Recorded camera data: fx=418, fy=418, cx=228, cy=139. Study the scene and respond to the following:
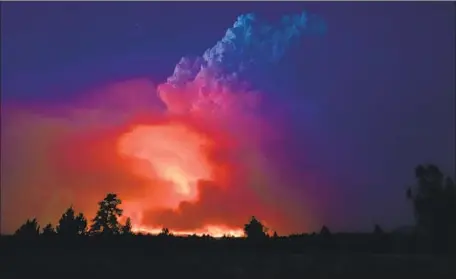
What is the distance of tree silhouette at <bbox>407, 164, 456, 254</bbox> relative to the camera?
5769 cm

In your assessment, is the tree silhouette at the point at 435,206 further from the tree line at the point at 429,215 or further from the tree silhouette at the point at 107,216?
the tree silhouette at the point at 107,216

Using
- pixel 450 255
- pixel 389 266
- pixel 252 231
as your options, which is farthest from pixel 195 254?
pixel 252 231

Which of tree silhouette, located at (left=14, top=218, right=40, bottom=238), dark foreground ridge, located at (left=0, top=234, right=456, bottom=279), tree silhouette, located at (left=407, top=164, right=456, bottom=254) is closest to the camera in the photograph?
→ dark foreground ridge, located at (left=0, top=234, right=456, bottom=279)

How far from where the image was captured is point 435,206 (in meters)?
62.0

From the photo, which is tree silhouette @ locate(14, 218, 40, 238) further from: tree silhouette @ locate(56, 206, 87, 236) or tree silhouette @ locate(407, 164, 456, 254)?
tree silhouette @ locate(407, 164, 456, 254)

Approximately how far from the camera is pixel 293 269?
4181cm

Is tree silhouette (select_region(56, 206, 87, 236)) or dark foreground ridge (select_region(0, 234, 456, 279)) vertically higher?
tree silhouette (select_region(56, 206, 87, 236))

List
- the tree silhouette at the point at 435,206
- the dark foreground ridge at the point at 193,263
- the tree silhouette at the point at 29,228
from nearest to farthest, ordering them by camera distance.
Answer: the dark foreground ridge at the point at 193,263 → the tree silhouette at the point at 435,206 → the tree silhouette at the point at 29,228

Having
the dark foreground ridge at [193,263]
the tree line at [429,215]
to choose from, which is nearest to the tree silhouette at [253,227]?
the tree line at [429,215]

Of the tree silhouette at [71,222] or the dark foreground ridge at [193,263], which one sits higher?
the tree silhouette at [71,222]

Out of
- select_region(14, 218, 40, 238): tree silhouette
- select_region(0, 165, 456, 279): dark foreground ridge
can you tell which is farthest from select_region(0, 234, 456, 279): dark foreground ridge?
select_region(14, 218, 40, 238): tree silhouette

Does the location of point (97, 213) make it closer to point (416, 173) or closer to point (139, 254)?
point (139, 254)

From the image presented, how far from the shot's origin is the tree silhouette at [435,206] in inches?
2271

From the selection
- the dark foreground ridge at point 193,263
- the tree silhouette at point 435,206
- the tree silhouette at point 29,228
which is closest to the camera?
the dark foreground ridge at point 193,263
